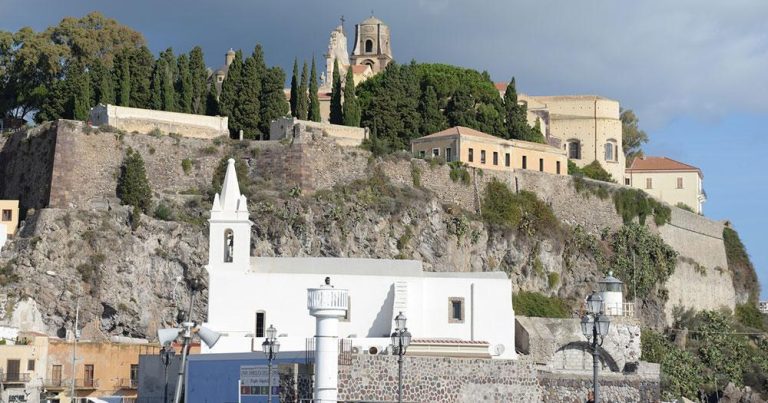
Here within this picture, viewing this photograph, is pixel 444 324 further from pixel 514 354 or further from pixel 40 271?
pixel 40 271

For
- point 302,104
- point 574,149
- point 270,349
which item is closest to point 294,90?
point 302,104

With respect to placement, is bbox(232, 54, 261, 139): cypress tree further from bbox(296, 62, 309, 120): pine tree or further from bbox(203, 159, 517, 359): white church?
bbox(203, 159, 517, 359): white church

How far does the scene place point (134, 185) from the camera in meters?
75.2

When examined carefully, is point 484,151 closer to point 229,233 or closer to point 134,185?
point 134,185

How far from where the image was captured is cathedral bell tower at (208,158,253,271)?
52.0 metres

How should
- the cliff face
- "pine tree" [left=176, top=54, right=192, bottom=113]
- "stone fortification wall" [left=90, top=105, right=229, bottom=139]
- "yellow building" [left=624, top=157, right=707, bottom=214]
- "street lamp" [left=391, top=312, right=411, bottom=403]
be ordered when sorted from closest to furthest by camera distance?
"street lamp" [left=391, top=312, right=411, bottom=403] < the cliff face < "stone fortification wall" [left=90, top=105, right=229, bottom=139] < "pine tree" [left=176, top=54, right=192, bottom=113] < "yellow building" [left=624, top=157, right=707, bottom=214]

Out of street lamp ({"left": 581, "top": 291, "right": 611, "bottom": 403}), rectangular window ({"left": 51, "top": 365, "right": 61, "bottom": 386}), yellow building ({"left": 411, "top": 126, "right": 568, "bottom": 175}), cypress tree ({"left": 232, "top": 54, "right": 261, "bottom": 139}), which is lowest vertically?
rectangular window ({"left": 51, "top": 365, "right": 61, "bottom": 386})

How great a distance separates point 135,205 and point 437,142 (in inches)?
726

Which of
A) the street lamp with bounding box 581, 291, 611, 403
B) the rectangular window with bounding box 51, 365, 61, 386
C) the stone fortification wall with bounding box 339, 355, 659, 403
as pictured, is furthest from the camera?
the rectangular window with bounding box 51, 365, 61, 386

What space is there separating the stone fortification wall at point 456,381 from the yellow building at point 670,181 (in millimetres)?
57617

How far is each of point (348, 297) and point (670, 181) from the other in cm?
5627

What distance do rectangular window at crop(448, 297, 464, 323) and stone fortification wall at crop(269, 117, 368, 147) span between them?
1171 inches

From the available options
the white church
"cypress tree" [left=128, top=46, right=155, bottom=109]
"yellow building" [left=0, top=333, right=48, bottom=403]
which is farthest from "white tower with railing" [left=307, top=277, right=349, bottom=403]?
"cypress tree" [left=128, top=46, right=155, bottom=109]

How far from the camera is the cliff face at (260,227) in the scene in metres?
69.4
